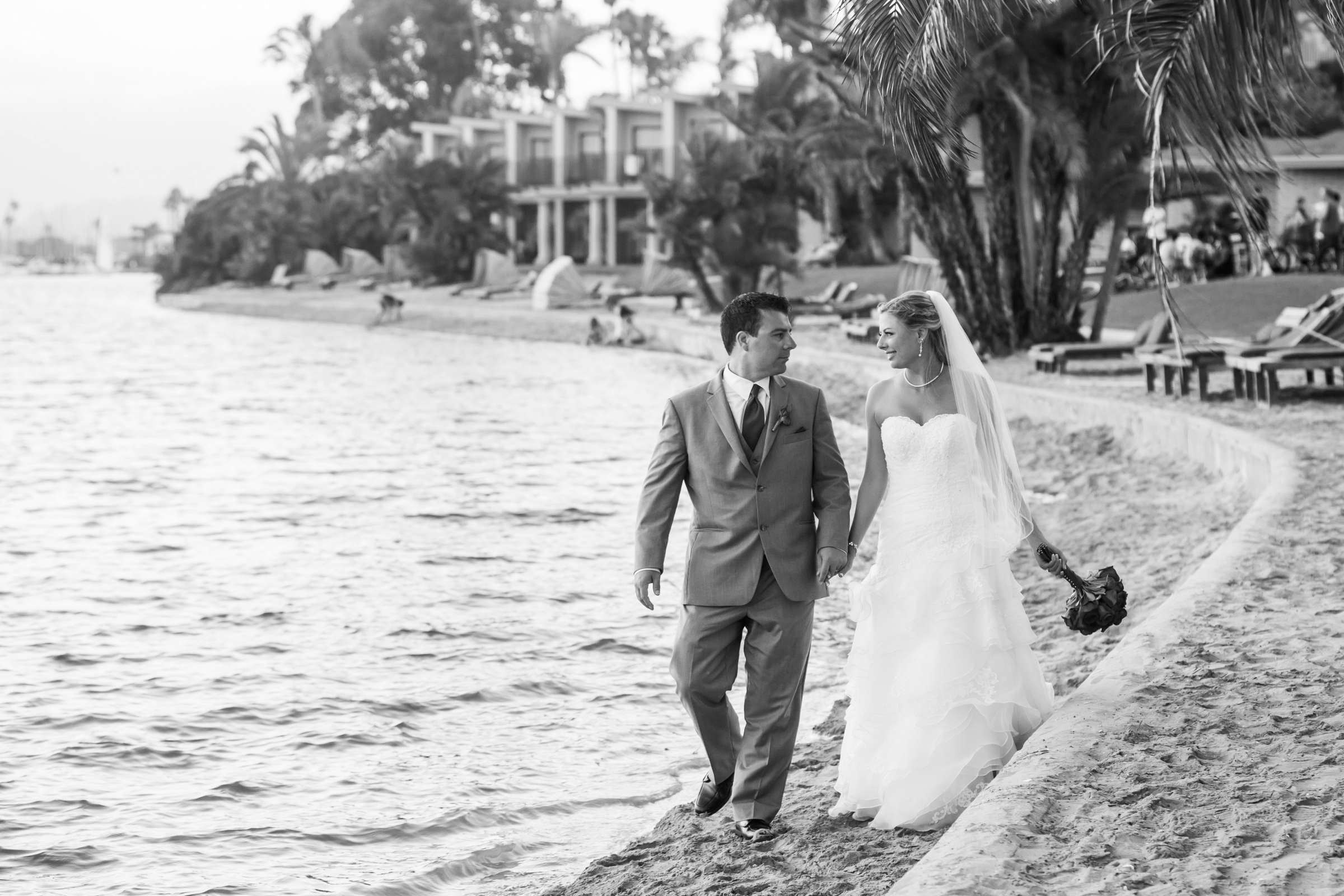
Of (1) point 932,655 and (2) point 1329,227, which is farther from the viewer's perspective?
(2) point 1329,227

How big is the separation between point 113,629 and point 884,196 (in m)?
38.0

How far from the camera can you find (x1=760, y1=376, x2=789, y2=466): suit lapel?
4.89 metres

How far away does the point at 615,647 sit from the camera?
9375 mm

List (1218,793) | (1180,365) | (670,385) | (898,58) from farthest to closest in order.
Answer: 1. (670,385)
2. (1180,365)
3. (898,58)
4. (1218,793)

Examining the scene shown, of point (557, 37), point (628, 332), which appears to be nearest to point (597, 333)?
point (628, 332)

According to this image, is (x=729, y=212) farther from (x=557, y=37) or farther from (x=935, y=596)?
(x=557, y=37)

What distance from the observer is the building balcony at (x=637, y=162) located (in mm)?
53875

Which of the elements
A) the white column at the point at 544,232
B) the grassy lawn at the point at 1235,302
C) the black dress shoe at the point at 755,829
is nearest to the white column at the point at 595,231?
the white column at the point at 544,232

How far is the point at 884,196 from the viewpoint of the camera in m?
45.9

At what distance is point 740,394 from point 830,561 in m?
0.60

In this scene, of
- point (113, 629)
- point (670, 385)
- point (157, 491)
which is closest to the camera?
point (113, 629)

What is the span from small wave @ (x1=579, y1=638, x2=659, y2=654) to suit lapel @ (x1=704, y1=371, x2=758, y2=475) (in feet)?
14.8

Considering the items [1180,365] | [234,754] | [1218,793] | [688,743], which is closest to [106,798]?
[234,754]

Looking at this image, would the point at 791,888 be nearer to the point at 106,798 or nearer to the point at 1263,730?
the point at 1263,730
